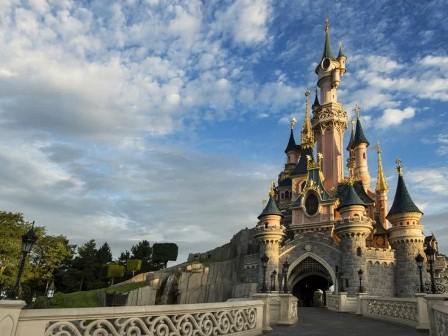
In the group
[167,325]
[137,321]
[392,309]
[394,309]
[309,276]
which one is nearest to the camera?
[137,321]

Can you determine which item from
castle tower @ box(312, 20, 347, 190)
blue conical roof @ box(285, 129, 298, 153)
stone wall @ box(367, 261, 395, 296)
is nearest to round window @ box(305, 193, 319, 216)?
castle tower @ box(312, 20, 347, 190)

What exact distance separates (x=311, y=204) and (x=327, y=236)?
17.9 feet

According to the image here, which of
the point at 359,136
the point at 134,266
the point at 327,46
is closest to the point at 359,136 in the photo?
the point at 359,136

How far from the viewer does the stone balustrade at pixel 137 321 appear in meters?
5.45

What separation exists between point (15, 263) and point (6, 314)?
34238 mm

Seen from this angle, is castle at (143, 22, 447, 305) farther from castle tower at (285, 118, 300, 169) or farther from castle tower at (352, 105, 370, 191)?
castle tower at (285, 118, 300, 169)

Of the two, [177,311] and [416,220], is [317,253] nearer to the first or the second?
[416,220]

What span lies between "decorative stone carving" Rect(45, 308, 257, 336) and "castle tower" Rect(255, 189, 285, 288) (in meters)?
29.0

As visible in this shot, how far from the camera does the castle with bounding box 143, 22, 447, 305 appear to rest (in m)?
35.1

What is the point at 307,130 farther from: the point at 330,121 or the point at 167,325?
the point at 167,325

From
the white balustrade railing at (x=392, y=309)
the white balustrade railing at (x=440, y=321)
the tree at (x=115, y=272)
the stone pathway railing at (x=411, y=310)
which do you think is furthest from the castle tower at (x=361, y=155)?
the white balustrade railing at (x=440, y=321)

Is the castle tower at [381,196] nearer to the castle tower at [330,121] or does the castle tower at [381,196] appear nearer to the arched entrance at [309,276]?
the castle tower at [330,121]

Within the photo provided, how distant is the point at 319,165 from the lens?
46000 mm

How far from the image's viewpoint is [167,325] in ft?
23.6
